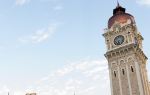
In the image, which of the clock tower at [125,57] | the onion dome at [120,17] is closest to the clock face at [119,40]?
the clock tower at [125,57]

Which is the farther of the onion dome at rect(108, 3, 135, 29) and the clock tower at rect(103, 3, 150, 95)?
the onion dome at rect(108, 3, 135, 29)

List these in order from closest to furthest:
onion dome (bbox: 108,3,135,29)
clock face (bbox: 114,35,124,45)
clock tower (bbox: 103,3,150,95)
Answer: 1. clock tower (bbox: 103,3,150,95)
2. clock face (bbox: 114,35,124,45)
3. onion dome (bbox: 108,3,135,29)

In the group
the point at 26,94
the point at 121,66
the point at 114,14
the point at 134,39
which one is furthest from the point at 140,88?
the point at 26,94

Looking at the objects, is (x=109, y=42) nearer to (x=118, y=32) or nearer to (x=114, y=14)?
(x=118, y=32)

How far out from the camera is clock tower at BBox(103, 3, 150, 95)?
6081cm

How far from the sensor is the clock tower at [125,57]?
6081 centimetres

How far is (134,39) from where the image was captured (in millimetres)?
65562

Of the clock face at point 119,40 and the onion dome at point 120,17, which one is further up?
the onion dome at point 120,17

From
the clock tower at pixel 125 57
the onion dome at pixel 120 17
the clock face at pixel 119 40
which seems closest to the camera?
the clock tower at pixel 125 57

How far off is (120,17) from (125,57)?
1090 cm

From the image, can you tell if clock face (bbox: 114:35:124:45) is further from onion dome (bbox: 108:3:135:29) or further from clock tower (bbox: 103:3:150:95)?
onion dome (bbox: 108:3:135:29)

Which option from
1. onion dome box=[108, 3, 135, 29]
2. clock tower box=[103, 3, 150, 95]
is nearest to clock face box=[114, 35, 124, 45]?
clock tower box=[103, 3, 150, 95]

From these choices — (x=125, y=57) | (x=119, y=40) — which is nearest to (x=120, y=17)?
(x=119, y=40)

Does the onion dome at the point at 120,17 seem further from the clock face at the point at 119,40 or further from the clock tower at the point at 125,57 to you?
the clock face at the point at 119,40
